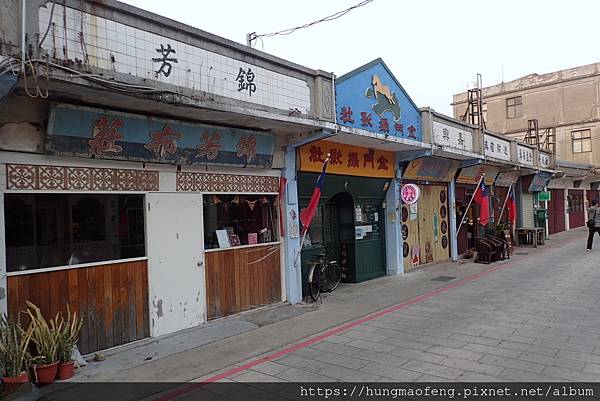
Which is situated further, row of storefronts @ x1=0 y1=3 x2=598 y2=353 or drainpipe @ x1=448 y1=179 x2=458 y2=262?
drainpipe @ x1=448 y1=179 x2=458 y2=262

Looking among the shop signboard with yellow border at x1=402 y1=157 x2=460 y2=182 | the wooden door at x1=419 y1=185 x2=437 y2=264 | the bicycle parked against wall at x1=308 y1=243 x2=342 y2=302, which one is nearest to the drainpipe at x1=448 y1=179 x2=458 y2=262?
the shop signboard with yellow border at x1=402 y1=157 x2=460 y2=182

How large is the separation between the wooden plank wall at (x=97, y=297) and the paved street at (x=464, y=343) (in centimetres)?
195

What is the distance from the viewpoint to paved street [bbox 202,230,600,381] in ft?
17.0

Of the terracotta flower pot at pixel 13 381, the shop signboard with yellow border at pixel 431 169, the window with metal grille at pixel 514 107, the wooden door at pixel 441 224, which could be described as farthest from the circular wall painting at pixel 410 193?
the window with metal grille at pixel 514 107

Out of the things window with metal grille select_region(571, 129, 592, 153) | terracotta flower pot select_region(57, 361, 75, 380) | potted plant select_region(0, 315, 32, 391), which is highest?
window with metal grille select_region(571, 129, 592, 153)

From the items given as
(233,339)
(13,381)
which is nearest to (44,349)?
(13,381)

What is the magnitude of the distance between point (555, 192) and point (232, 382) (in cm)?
2706

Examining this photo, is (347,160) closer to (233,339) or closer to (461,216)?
(233,339)

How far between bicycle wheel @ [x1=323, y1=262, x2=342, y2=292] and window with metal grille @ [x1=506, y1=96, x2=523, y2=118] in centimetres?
3431

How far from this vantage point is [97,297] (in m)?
6.17

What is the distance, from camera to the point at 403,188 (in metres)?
12.3

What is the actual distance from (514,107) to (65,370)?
136 ft

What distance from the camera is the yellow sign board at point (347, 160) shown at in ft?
31.6

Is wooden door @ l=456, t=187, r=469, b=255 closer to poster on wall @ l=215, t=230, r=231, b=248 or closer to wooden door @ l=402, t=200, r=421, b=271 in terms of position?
wooden door @ l=402, t=200, r=421, b=271
